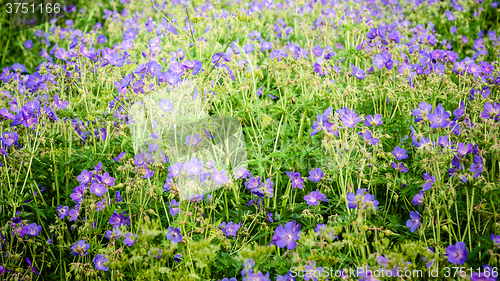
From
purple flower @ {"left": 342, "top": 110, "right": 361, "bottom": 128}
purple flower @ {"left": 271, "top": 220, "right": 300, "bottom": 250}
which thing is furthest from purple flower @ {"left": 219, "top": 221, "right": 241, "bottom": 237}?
purple flower @ {"left": 342, "top": 110, "right": 361, "bottom": 128}

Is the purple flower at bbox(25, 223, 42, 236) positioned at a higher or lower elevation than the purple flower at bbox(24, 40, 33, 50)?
lower

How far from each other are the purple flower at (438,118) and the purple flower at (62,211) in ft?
8.19

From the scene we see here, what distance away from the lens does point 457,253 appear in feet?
6.70

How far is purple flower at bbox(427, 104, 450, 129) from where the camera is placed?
2.31 metres

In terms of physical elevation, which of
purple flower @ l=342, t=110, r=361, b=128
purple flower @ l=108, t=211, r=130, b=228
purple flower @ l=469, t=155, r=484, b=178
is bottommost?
purple flower @ l=108, t=211, r=130, b=228

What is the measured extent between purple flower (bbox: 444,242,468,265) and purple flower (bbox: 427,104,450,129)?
71cm

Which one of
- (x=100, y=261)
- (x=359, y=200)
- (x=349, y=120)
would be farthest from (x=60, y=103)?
(x=359, y=200)

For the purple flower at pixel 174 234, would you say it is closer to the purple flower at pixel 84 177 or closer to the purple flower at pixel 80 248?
the purple flower at pixel 80 248

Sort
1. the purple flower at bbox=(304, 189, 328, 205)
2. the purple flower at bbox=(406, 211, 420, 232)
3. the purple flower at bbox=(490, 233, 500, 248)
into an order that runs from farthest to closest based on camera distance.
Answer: the purple flower at bbox=(304, 189, 328, 205), the purple flower at bbox=(406, 211, 420, 232), the purple flower at bbox=(490, 233, 500, 248)

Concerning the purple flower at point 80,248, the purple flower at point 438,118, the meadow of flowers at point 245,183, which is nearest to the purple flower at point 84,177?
the meadow of flowers at point 245,183

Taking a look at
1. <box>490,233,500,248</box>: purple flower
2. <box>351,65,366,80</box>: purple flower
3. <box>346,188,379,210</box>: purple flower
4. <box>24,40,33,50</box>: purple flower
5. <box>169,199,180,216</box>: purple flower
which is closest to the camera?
<box>490,233,500,248</box>: purple flower

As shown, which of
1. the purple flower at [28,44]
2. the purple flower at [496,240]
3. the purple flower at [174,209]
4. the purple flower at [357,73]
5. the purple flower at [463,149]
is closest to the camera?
the purple flower at [496,240]

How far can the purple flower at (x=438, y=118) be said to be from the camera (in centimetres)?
231

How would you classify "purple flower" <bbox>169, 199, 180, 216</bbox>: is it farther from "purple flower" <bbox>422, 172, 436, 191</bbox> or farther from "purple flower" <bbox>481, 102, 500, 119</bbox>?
"purple flower" <bbox>481, 102, 500, 119</bbox>
